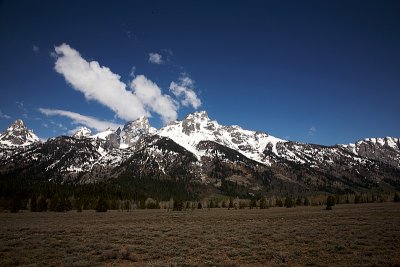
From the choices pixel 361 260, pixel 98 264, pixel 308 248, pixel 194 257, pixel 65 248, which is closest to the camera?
pixel 361 260

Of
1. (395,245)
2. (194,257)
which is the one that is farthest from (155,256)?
(395,245)

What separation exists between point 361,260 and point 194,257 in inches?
450

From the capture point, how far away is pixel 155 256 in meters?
23.1

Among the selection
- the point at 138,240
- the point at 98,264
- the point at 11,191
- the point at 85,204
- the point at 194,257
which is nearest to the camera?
the point at 98,264

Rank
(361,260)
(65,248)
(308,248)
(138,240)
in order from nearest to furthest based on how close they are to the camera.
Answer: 1. (361,260)
2. (308,248)
3. (65,248)
4. (138,240)

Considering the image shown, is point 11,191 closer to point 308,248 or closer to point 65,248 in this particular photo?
point 65,248

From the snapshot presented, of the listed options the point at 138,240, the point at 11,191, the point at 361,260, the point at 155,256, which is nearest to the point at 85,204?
the point at 11,191

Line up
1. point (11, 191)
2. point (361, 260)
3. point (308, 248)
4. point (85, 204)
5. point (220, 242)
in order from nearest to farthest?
point (361, 260), point (308, 248), point (220, 242), point (85, 204), point (11, 191)

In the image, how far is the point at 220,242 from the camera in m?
29.3

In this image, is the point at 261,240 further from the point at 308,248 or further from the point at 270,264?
the point at 270,264

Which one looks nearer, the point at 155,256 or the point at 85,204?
the point at 155,256

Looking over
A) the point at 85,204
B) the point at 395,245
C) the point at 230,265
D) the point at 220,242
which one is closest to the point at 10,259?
the point at 230,265

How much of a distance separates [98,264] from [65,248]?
311 inches

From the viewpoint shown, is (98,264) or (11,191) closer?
(98,264)
